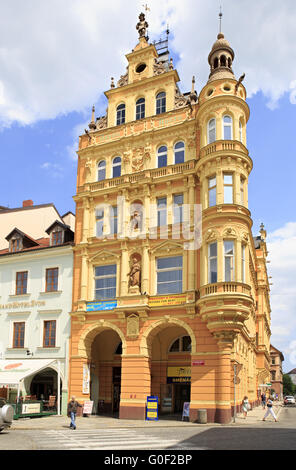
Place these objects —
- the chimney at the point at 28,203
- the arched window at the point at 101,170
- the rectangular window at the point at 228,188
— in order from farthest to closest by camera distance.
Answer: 1. the chimney at the point at 28,203
2. the arched window at the point at 101,170
3. the rectangular window at the point at 228,188

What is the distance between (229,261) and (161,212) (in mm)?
6888

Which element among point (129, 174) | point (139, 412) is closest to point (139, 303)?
point (139, 412)

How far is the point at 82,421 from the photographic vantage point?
28.0m

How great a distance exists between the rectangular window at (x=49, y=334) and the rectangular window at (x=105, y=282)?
4181 millimetres

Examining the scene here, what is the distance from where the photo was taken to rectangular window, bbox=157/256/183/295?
3127 cm

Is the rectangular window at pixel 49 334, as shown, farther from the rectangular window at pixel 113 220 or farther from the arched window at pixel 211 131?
the arched window at pixel 211 131

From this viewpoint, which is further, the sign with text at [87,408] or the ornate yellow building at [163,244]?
the sign with text at [87,408]

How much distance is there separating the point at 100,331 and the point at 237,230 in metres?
12.2

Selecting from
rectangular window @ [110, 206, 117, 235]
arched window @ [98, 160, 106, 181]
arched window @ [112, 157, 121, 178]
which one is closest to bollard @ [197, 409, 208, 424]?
rectangular window @ [110, 206, 117, 235]

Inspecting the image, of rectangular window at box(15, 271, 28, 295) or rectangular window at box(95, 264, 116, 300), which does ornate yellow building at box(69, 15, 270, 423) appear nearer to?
rectangular window at box(95, 264, 116, 300)

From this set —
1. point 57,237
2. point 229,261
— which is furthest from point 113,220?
point 229,261

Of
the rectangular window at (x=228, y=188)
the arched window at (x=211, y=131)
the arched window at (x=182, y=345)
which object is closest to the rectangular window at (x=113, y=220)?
the arched window at (x=211, y=131)

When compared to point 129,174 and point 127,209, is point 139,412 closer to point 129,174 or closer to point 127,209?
point 127,209

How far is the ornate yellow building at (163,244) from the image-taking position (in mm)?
28562
